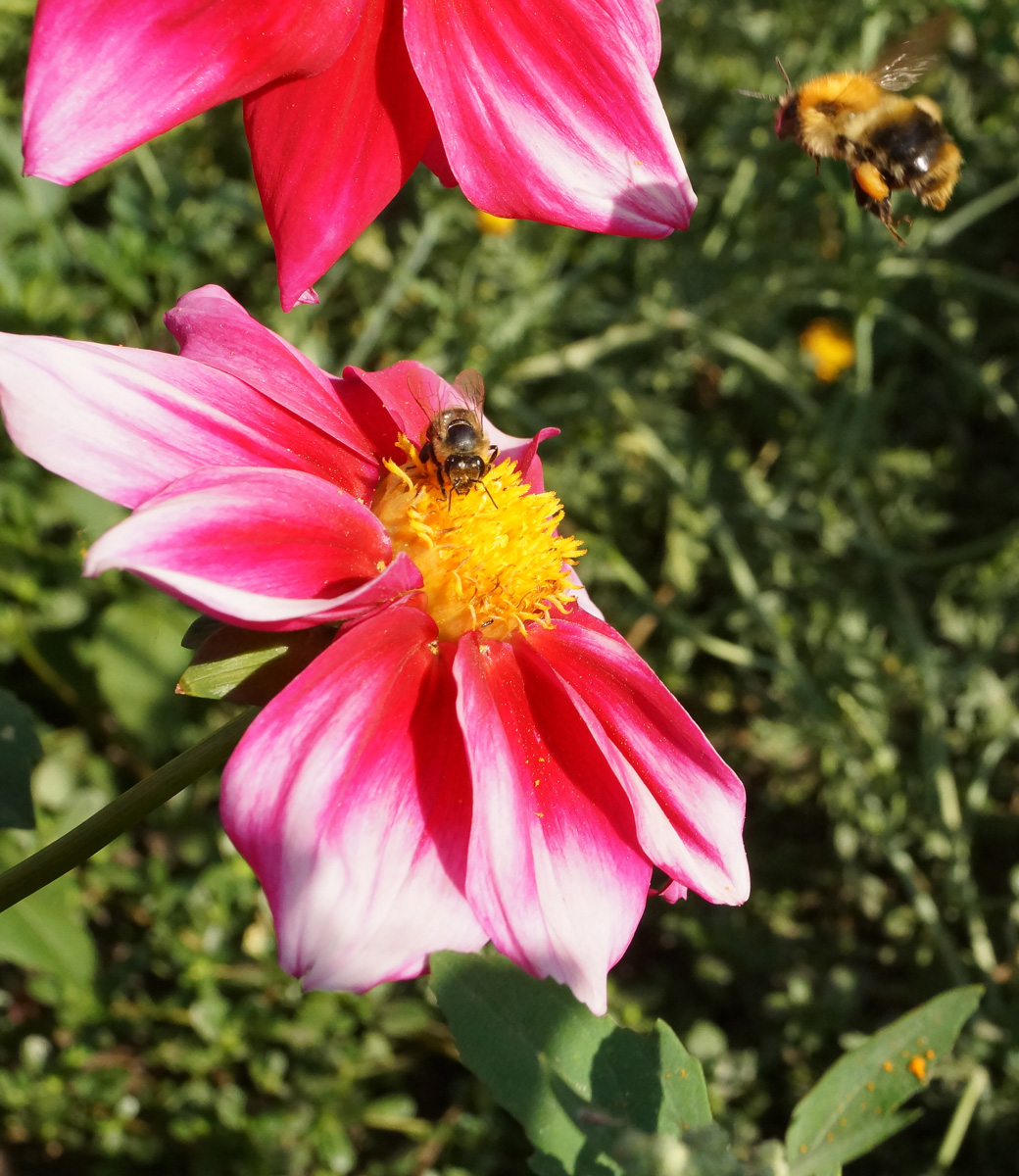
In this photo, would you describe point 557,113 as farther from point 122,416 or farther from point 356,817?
point 356,817

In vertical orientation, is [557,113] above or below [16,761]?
above

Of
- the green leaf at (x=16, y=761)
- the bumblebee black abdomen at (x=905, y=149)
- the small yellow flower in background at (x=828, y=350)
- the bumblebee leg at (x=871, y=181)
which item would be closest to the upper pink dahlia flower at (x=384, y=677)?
the green leaf at (x=16, y=761)

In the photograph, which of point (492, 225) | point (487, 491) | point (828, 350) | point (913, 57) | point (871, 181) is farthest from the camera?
point (828, 350)

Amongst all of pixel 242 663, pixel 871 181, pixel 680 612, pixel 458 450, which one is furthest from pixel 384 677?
pixel 680 612

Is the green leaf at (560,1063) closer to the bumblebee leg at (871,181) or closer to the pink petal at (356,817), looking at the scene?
Answer: the pink petal at (356,817)

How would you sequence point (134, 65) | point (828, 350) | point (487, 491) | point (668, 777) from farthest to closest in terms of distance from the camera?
point (828, 350)
point (487, 491)
point (668, 777)
point (134, 65)

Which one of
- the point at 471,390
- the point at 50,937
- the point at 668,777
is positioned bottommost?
the point at 50,937
